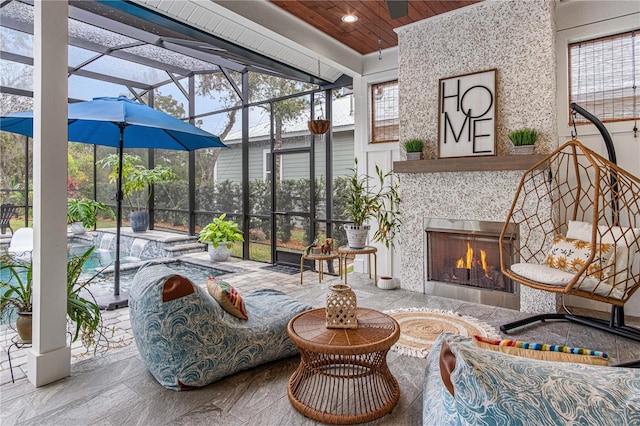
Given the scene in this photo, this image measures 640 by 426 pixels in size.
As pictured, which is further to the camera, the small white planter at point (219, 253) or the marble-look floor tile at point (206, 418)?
the small white planter at point (219, 253)

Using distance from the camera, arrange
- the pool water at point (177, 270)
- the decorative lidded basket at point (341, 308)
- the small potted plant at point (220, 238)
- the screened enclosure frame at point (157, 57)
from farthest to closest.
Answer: the small potted plant at point (220, 238)
the pool water at point (177, 270)
the screened enclosure frame at point (157, 57)
the decorative lidded basket at point (341, 308)

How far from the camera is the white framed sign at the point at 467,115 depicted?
3.94 meters

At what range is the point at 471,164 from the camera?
154 inches

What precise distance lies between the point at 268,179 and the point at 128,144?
97.0 inches

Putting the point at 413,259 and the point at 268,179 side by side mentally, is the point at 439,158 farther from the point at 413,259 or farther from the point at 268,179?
the point at 268,179

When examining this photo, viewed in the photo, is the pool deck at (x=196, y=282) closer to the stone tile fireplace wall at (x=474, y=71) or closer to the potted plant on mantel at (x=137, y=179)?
the stone tile fireplace wall at (x=474, y=71)

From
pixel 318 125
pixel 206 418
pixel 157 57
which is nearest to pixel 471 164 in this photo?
pixel 318 125

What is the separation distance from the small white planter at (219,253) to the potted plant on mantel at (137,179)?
234cm

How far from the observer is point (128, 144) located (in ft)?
14.9

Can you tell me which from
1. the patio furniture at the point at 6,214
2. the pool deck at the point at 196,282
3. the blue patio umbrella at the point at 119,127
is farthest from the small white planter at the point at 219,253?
the patio furniture at the point at 6,214

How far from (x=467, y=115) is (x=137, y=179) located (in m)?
6.44

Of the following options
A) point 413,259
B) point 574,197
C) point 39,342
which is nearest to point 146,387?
point 39,342

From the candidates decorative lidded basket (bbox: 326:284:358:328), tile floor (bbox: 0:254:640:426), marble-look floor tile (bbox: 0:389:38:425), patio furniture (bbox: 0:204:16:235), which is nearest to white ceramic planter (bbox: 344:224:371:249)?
tile floor (bbox: 0:254:640:426)

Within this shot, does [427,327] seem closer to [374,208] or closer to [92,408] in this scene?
[374,208]
